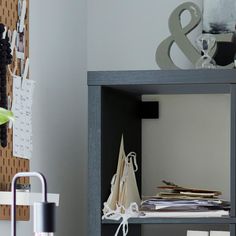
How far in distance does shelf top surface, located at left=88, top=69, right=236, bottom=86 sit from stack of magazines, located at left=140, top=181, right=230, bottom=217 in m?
0.37

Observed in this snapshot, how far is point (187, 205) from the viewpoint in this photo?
88.0 inches

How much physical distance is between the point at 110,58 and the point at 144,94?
0.25 m

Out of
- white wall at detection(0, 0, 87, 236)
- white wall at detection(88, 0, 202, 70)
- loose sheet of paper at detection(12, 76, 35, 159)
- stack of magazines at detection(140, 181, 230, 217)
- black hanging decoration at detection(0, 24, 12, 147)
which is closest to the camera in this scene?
black hanging decoration at detection(0, 24, 12, 147)

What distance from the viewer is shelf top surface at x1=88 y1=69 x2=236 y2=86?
7.02 feet

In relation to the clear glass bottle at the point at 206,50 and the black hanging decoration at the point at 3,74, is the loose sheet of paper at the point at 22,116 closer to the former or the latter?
the black hanging decoration at the point at 3,74

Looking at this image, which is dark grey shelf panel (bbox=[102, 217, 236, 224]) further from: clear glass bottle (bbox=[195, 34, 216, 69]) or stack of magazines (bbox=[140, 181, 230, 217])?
clear glass bottle (bbox=[195, 34, 216, 69])

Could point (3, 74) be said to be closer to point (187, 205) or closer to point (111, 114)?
point (111, 114)

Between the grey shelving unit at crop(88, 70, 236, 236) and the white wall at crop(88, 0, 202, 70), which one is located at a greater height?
the white wall at crop(88, 0, 202, 70)

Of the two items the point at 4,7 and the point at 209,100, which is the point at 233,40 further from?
the point at 4,7

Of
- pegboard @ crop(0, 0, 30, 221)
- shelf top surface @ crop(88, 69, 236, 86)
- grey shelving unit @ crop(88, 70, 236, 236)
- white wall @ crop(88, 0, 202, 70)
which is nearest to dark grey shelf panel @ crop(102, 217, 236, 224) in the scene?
grey shelving unit @ crop(88, 70, 236, 236)

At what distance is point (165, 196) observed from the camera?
2287 mm

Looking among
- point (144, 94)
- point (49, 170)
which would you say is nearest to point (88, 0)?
point (144, 94)

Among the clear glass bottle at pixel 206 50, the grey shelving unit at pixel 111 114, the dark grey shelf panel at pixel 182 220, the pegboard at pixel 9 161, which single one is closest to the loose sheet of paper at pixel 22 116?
the pegboard at pixel 9 161

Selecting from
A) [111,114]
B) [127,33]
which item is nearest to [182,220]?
[111,114]
